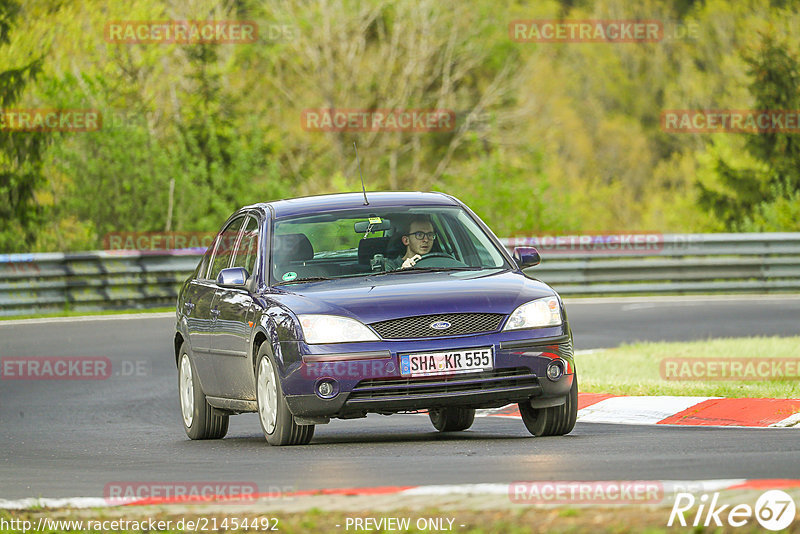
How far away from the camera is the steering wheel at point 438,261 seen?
10.4 meters

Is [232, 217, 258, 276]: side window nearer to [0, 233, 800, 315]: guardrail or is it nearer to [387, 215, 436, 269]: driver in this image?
[387, 215, 436, 269]: driver

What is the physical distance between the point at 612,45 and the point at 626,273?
145ft

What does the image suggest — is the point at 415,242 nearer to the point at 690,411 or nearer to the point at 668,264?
the point at 690,411

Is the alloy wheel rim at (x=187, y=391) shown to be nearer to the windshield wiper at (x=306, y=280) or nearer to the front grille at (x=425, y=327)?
the windshield wiper at (x=306, y=280)

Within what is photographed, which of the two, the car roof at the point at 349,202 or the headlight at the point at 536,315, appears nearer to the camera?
the headlight at the point at 536,315

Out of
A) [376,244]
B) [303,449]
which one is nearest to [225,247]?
[376,244]

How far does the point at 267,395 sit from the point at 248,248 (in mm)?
1473

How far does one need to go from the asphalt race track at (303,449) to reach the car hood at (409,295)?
844 millimetres

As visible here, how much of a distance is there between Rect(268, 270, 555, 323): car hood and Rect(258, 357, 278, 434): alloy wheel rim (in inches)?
17.8

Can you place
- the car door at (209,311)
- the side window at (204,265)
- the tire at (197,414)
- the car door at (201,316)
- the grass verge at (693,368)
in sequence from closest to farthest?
the car door at (209,311) → the car door at (201,316) → the tire at (197,414) → the side window at (204,265) → the grass verge at (693,368)

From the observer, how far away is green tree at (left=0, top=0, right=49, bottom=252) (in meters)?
30.1

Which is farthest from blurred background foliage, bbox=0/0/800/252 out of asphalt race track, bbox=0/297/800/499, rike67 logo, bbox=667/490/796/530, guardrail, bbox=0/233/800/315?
rike67 logo, bbox=667/490/796/530

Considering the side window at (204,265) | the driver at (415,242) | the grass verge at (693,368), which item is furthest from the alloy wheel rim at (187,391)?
the grass verge at (693,368)

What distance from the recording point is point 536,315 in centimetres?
953
